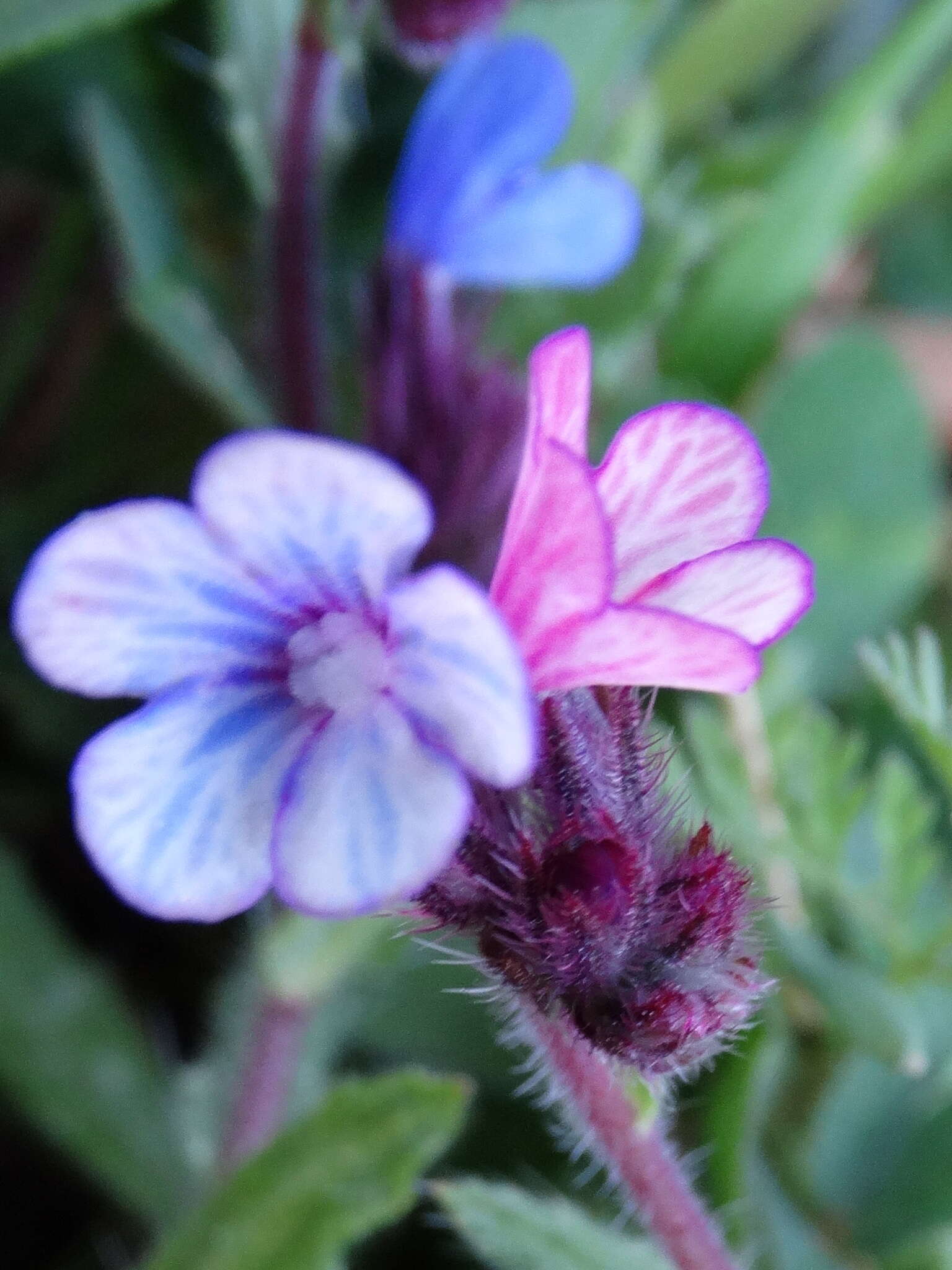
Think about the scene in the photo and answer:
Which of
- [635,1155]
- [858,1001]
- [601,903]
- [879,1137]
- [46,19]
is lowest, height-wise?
[879,1137]

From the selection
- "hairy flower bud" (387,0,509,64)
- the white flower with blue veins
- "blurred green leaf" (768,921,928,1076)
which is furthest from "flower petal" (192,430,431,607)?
"hairy flower bud" (387,0,509,64)

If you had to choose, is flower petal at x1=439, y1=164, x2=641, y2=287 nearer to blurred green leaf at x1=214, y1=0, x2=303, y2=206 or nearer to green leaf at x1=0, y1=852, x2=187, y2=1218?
blurred green leaf at x1=214, y1=0, x2=303, y2=206

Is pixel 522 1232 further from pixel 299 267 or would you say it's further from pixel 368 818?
pixel 299 267

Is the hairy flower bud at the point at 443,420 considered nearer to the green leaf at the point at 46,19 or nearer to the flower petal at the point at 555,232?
the flower petal at the point at 555,232

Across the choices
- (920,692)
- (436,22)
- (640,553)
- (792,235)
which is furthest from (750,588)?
(792,235)

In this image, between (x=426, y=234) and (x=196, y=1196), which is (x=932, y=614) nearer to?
(x=426, y=234)

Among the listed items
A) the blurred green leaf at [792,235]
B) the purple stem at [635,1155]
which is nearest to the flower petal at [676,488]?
the purple stem at [635,1155]
